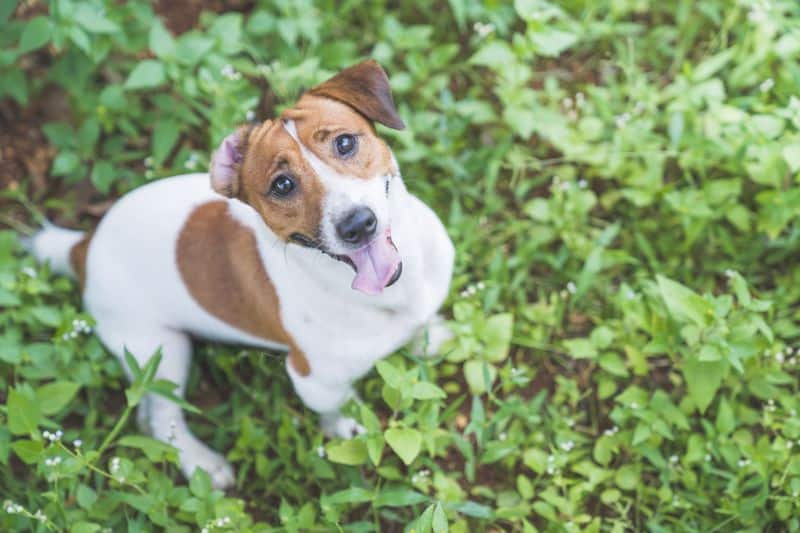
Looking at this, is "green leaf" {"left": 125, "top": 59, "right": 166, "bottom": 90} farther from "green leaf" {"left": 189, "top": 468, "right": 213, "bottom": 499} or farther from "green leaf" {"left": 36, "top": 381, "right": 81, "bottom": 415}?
"green leaf" {"left": 189, "top": 468, "right": 213, "bottom": 499}

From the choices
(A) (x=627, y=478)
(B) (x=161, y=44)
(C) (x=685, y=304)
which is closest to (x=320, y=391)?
(A) (x=627, y=478)

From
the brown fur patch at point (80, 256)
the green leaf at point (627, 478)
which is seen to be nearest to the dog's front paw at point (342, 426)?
the green leaf at point (627, 478)

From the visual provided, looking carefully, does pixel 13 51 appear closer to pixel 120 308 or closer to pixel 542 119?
pixel 120 308

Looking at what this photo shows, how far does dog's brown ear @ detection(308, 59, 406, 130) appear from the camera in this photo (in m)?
3.33

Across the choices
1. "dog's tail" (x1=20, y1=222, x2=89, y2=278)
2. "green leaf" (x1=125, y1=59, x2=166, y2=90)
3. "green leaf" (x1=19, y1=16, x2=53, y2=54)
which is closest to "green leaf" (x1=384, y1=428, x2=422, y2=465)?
"dog's tail" (x1=20, y1=222, x2=89, y2=278)

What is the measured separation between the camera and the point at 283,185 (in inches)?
125

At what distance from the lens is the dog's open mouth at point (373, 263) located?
10.6ft

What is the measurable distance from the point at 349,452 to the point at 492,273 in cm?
134

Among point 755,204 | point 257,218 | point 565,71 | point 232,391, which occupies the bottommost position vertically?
point 232,391

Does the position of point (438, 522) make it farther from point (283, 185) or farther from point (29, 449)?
point (29, 449)

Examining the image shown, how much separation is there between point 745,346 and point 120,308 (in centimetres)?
275

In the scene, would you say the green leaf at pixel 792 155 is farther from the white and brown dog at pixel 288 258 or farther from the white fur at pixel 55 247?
the white fur at pixel 55 247

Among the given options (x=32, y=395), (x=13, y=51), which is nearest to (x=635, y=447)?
(x=32, y=395)

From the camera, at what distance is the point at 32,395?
3908 millimetres
